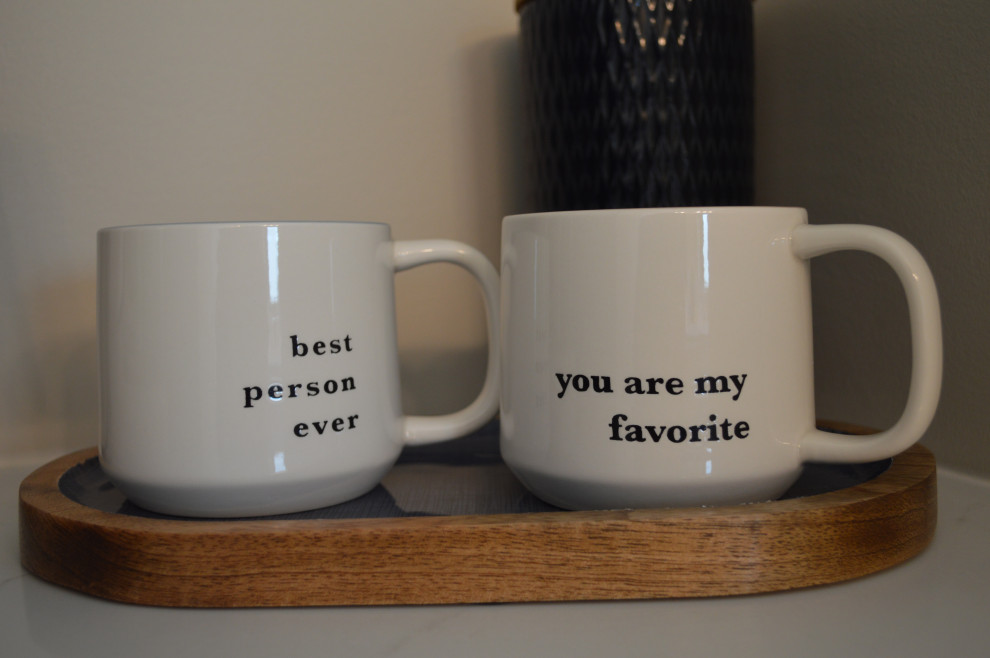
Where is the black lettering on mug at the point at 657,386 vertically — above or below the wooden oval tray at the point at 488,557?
above

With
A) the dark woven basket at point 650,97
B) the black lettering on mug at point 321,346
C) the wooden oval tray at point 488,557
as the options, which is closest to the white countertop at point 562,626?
the wooden oval tray at point 488,557

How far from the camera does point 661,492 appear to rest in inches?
14.9

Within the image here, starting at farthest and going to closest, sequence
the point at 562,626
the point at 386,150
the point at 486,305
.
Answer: the point at 386,150 < the point at 486,305 < the point at 562,626

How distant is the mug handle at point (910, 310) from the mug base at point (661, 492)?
49mm

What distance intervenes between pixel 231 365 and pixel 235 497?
0.22 ft

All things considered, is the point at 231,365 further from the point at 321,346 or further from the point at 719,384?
the point at 719,384

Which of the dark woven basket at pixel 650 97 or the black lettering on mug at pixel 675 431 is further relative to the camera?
the dark woven basket at pixel 650 97

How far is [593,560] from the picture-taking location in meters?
0.35

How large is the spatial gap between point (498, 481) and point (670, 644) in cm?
19

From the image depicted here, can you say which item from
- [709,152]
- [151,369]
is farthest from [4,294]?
[709,152]

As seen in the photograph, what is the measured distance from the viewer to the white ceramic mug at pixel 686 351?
37 cm

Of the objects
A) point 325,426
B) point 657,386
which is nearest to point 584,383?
point 657,386

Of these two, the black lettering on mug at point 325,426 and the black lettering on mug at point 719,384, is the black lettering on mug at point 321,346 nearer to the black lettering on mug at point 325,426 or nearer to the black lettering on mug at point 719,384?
the black lettering on mug at point 325,426

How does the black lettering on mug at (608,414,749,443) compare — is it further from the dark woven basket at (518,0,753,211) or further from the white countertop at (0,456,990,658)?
the dark woven basket at (518,0,753,211)
